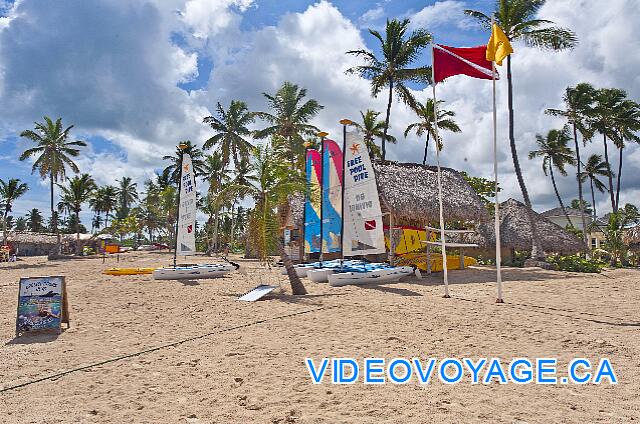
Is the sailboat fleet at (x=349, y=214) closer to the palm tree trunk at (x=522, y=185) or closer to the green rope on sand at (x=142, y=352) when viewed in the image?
the green rope on sand at (x=142, y=352)

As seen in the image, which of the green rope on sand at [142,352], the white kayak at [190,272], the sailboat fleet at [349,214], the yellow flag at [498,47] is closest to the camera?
the green rope on sand at [142,352]

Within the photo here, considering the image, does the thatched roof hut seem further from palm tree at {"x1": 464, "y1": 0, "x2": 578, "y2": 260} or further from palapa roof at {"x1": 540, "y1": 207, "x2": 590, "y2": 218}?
palapa roof at {"x1": 540, "y1": 207, "x2": 590, "y2": 218}

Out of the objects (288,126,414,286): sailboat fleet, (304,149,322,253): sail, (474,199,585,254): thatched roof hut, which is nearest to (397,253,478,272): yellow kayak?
(288,126,414,286): sailboat fleet

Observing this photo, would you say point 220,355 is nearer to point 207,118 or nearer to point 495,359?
point 495,359

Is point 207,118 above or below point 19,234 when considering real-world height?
above

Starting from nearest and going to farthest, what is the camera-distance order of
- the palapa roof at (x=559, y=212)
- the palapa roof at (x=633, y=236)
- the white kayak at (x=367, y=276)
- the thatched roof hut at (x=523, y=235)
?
the white kayak at (x=367, y=276) < the thatched roof hut at (x=523, y=235) < the palapa roof at (x=633, y=236) < the palapa roof at (x=559, y=212)

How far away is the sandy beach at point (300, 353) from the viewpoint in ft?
14.2

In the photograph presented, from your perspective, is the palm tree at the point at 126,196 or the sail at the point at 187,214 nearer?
the sail at the point at 187,214

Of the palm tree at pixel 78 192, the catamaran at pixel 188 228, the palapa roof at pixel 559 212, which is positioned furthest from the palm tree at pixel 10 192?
the palapa roof at pixel 559 212

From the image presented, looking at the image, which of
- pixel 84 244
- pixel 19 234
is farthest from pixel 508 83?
pixel 19 234

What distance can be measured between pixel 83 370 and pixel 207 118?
38.8 metres

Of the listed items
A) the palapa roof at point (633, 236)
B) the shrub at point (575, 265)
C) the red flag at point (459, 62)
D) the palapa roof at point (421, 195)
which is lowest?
the shrub at point (575, 265)

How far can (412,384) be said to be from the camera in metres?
5.07

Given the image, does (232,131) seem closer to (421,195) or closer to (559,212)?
(421,195)
